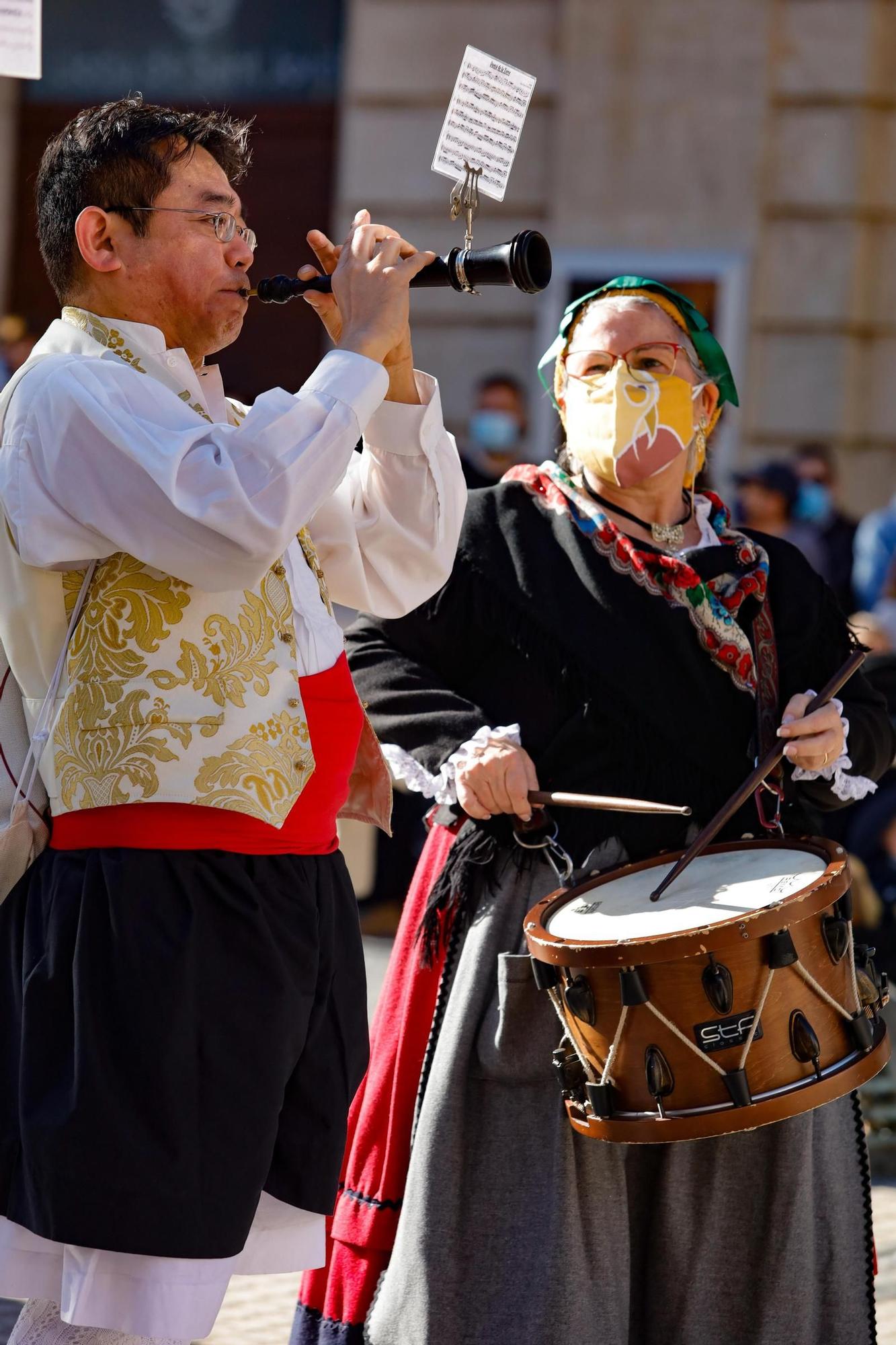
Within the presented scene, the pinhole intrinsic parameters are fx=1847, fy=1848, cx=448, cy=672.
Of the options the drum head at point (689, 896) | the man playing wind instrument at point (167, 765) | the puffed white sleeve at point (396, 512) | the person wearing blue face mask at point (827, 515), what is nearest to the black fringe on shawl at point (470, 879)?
the drum head at point (689, 896)

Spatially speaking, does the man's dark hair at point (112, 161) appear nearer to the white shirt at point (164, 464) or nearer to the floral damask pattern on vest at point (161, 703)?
the white shirt at point (164, 464)

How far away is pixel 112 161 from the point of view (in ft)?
8.04

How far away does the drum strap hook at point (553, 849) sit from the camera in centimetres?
307

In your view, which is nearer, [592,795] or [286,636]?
[286,636]

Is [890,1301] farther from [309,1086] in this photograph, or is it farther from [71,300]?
[71,300]

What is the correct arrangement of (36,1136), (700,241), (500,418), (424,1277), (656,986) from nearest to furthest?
(36,1136), (656,986), (424,1277), (500,418), (700,241)

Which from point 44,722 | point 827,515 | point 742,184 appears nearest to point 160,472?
point 44,722

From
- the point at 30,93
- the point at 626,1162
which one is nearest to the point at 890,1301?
the point at 626,1162

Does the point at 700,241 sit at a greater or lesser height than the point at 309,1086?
greater

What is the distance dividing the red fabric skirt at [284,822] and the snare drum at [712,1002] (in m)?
0.43

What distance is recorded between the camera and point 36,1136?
223 cm

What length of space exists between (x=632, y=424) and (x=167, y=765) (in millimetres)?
1277

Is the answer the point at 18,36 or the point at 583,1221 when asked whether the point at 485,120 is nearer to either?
the point at 18,36

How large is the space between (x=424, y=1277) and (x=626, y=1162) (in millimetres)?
378
